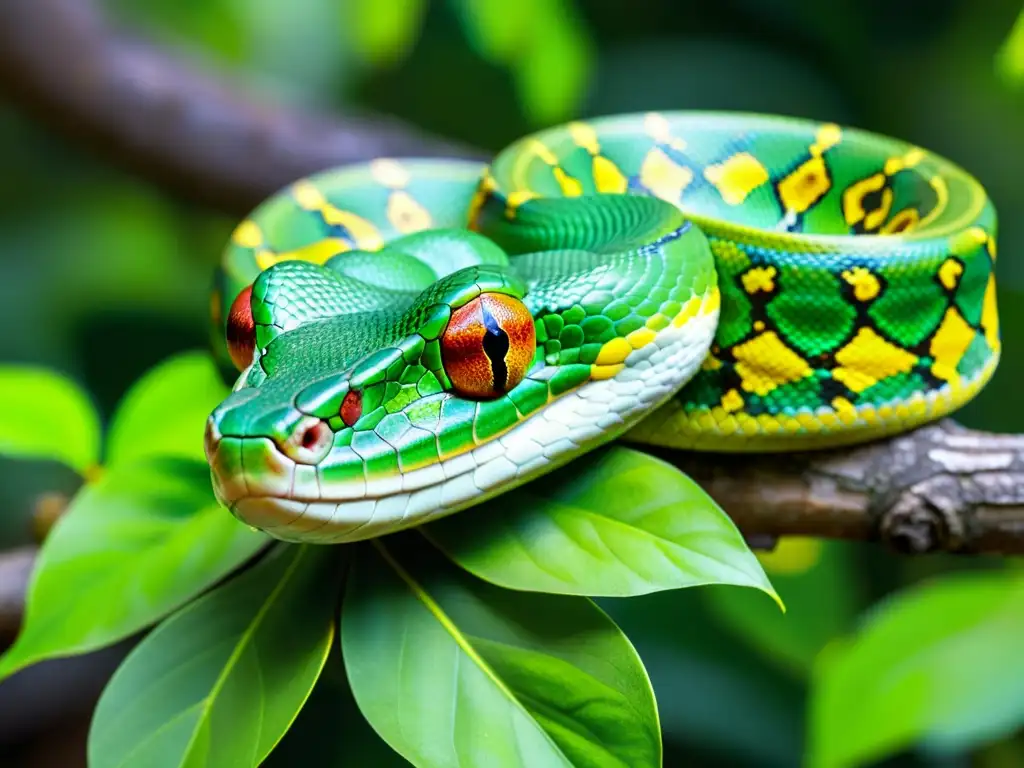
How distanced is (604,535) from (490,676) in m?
0.21

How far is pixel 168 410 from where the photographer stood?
1649 mm

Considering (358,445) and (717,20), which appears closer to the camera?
(358,445)

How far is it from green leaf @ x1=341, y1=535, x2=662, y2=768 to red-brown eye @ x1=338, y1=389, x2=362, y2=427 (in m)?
0.27

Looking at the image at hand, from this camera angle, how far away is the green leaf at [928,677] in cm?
197

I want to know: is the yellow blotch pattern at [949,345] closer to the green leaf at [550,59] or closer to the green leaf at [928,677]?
the green leaf at [928,677]

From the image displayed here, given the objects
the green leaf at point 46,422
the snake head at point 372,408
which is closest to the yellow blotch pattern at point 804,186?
the snake head at point 372,408

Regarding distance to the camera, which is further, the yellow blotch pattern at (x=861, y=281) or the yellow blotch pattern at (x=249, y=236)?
the yellow blotch pattern at (x=249, y=236)

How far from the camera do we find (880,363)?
132cm

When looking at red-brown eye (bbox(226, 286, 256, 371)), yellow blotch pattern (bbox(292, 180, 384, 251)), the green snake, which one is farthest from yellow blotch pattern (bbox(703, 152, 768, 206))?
red-brown eye (bbox(226, 286, 256, 371))

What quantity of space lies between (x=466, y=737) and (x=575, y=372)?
45 centimetres

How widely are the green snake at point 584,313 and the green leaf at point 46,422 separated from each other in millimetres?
405

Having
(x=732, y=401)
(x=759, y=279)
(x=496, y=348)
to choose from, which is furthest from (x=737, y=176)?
(x=496, y=348)

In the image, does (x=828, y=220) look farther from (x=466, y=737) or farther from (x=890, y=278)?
(x=466, y=737)

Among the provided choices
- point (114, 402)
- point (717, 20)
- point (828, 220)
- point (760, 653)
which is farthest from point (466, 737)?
point (717, 20)
